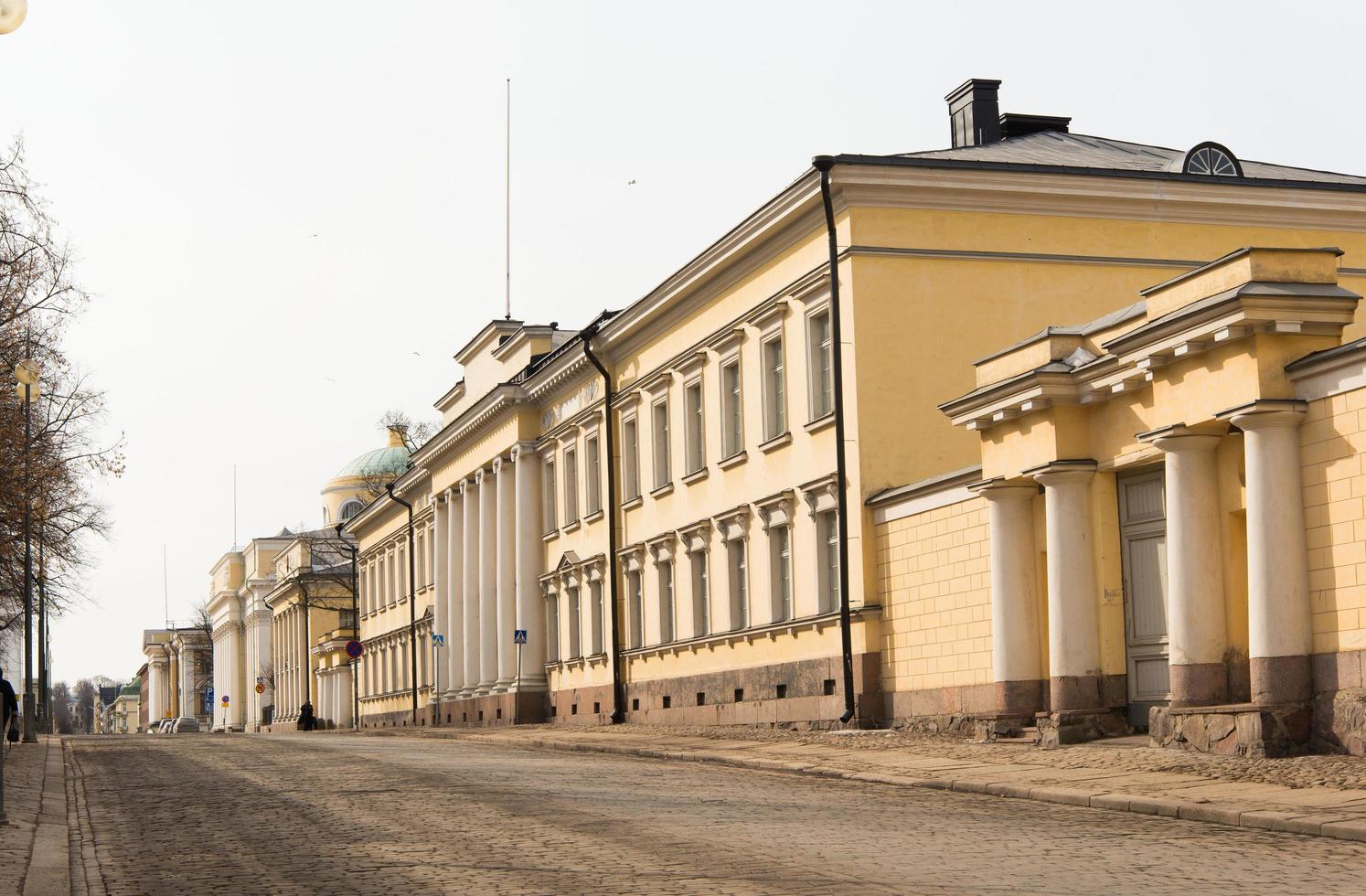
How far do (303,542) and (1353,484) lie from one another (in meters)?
92.4

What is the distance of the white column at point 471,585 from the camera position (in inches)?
2304

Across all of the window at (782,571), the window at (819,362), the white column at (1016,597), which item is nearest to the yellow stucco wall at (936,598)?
the white column at (1016,597)

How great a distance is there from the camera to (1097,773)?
19672mm

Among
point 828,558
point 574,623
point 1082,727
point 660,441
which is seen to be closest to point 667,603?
point 660,441

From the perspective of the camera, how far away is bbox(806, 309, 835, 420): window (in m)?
32.9

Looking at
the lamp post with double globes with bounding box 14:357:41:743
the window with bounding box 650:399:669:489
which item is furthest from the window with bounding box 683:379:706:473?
the lamp post with double globes with bounding box 14:357:41:743

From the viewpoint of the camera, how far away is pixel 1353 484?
1938 cm

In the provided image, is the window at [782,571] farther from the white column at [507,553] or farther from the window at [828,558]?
the white column at [507,553]

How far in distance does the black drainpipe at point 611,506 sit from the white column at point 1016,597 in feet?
64.1

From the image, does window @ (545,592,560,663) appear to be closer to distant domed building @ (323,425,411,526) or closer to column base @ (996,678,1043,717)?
column base @ (996,678,1043,717)

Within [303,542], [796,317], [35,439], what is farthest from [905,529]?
[303,542]

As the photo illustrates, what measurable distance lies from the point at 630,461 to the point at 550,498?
7.81 meters

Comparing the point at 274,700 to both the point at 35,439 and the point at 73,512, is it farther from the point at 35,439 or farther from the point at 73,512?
the point at 35,439

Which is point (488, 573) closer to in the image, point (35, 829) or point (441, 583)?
point (441, 583)
